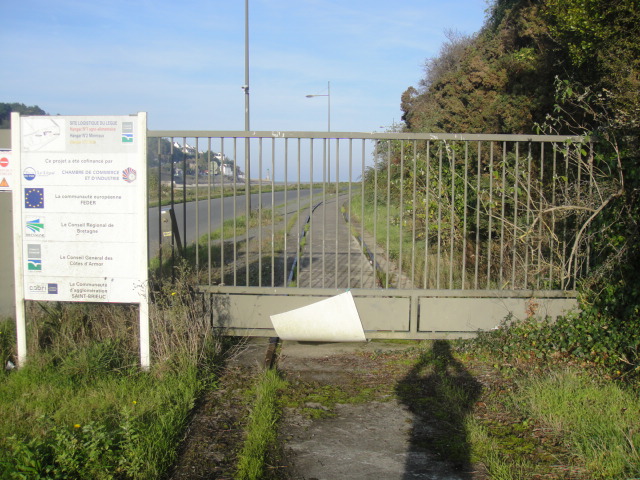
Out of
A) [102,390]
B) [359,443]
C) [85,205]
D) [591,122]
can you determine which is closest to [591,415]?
[359,443]

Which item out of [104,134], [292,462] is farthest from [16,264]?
[292,462]

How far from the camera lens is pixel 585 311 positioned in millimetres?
6480

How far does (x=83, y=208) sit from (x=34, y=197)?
48 centimetres

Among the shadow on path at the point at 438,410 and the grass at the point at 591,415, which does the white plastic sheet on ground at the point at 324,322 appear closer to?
the shadow on path at the point at 438,410

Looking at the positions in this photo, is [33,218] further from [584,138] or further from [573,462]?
[584,138]

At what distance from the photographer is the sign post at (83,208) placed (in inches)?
220

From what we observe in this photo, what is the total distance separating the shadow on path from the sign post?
2452 mm

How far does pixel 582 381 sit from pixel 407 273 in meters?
6.31

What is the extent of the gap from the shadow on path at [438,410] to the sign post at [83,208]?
96.5 inches

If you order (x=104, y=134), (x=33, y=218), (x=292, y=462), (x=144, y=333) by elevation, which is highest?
(x=104, y=134)

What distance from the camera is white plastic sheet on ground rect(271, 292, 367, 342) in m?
6.68

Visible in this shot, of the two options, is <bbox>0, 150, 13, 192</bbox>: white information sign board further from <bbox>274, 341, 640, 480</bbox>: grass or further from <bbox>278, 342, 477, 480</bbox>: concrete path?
<bbox>274, 341, 640, 480</bbox>: grass

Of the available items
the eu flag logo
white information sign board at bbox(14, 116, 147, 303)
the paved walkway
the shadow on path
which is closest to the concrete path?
the shadow on path

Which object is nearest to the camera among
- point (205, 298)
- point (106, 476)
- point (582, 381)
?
point (106, 476)
